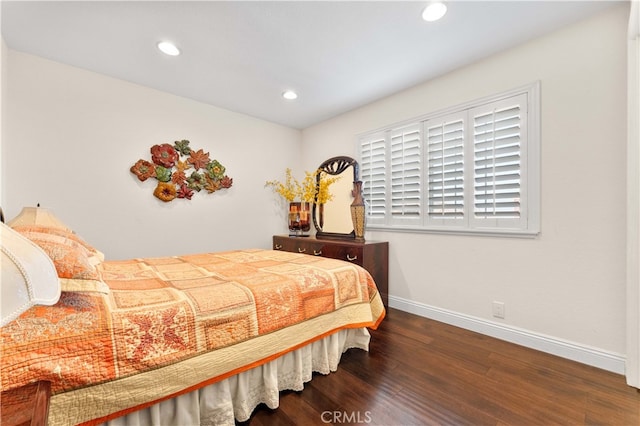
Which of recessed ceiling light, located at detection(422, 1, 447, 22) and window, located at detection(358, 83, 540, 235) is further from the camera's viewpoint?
window, located at detection(358, 83, 540, 235)

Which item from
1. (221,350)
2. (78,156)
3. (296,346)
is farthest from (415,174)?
(78,156)

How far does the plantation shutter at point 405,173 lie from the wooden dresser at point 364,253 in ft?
1.45

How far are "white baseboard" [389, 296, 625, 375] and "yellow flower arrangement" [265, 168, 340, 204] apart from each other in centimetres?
176

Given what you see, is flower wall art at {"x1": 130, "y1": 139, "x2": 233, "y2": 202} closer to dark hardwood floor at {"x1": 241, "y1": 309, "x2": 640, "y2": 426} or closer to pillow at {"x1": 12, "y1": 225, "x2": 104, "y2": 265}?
pillow at {"x1": 12, "y1": 225, "x2": 104, "y2": 265}

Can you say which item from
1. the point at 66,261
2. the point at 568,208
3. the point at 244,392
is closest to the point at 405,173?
the point at 568,208

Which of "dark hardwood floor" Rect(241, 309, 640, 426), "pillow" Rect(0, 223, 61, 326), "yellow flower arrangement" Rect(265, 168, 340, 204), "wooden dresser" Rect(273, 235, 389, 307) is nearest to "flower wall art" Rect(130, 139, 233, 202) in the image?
"yellow flower arrangement" Rect(265, 168, 340, 204)

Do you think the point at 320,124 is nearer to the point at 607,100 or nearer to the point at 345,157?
the point at 345,157

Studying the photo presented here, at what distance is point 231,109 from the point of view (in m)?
Result: 3.46

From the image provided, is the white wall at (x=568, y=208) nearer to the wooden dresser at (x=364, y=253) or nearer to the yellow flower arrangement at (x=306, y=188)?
the wooden dresser at (x=364, y=253)

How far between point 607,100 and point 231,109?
363 cm

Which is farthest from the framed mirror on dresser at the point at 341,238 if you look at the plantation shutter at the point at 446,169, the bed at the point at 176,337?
the bed at the point at 176,337

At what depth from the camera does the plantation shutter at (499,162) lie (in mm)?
2148

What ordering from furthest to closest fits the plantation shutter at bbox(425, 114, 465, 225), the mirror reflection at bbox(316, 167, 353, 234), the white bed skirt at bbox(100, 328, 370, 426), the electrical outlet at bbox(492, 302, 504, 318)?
1. the mirror reflection at bbox(316, 167, 353, 234)
2. the plantation shutter at bbox(425, 114, 465, 225)
3. the electrical outlet at bbox(492, 302, 504, 318)
4. the white bed skirt at bbox(100, 328, 370, 426)

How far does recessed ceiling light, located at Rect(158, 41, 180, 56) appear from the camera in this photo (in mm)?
2123
